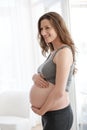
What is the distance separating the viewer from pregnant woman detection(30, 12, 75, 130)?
142cm

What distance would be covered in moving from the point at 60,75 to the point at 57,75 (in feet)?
0.07

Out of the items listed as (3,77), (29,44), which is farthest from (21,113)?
(29,44)

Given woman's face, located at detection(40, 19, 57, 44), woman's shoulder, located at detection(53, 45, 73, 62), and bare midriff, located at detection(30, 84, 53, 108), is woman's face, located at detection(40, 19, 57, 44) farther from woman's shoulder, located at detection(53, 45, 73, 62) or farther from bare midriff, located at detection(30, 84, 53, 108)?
bare midriff, located at detection(30, 84, 53, 108)

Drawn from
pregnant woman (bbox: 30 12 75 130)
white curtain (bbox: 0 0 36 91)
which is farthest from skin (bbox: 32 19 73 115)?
white curtain (bbox: 0 0 36 91)

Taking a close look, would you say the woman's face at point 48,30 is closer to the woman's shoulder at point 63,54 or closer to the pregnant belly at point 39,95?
the woman's shoulder at point 63,54

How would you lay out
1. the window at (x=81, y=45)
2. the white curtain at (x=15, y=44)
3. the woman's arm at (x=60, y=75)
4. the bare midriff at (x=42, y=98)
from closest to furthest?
the woman's arm at (x=60, y=75) < the bare midriff at (x=42, y=98) < the window at (x=81, y=45) < the white curtain at (x=15, y=44)

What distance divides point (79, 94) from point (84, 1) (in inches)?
42.5

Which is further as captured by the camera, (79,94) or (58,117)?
(79,94)

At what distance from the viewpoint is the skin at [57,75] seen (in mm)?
1407

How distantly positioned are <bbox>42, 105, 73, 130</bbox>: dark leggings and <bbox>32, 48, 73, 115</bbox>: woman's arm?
0.19ft

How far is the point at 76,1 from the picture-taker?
101 inches

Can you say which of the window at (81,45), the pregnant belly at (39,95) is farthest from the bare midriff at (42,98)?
the window at (81,45)

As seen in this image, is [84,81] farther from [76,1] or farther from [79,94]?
[76,1]

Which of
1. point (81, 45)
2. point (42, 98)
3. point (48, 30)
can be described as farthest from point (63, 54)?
point (81, 45)
